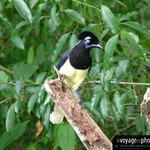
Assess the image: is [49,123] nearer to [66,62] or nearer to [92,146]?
[66,62]

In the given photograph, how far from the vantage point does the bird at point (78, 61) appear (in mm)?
2840

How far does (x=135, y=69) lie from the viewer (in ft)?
13.6

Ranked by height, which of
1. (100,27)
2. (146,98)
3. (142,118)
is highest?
(100,27)

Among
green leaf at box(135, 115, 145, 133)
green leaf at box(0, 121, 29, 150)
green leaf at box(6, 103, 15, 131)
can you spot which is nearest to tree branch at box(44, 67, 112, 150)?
green leaf at box(6, 103, 15, 131)

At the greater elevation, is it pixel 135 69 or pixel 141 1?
pixel 141 1

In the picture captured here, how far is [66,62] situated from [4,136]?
66 centimetres

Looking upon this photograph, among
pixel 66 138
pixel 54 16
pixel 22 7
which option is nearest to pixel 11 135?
pixel 66 138

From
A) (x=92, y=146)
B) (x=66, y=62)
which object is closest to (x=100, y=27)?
(x=66, y=62)

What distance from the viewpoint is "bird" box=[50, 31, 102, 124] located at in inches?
112

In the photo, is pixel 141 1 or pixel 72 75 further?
pixel 141 1

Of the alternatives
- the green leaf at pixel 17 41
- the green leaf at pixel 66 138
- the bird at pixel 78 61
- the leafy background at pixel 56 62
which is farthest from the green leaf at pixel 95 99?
the green leaf at pixel 17 41

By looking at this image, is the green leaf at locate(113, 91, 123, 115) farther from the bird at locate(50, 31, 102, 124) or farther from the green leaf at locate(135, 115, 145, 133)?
the green leaf at locate(135, 115, 145, 133)

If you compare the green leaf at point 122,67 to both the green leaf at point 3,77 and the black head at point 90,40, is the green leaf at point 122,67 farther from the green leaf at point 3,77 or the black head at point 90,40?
the green leaf at point 3,77

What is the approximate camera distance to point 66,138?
3.09m
